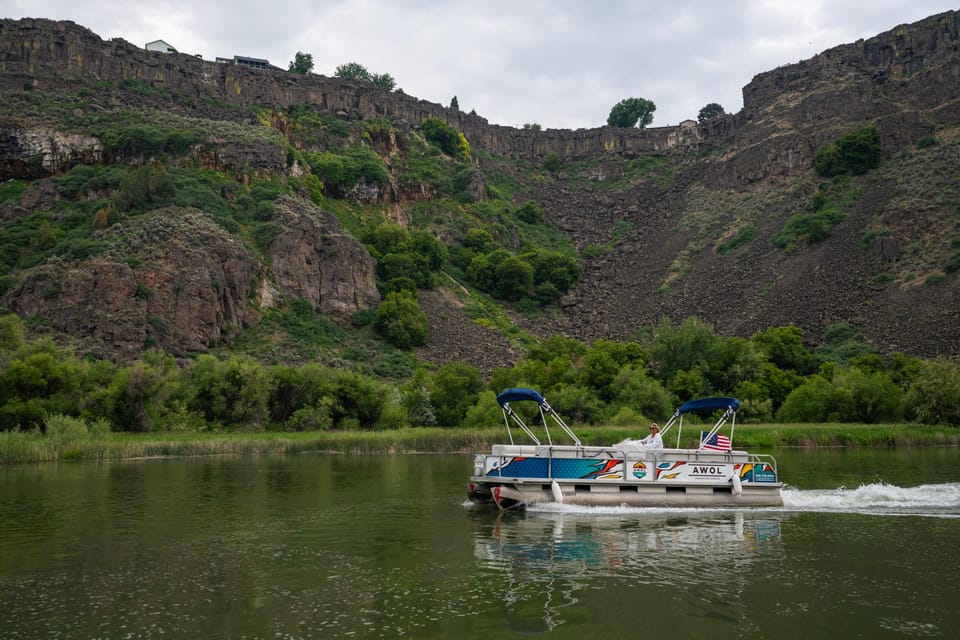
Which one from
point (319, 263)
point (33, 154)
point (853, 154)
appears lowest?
point (319, 263)

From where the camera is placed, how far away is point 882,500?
2825 cm

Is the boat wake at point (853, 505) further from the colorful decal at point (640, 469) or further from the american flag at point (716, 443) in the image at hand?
the american flag at point (716, 443)

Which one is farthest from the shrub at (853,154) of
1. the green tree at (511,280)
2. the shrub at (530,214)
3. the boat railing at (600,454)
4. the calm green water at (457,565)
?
the boat railing at (600,454)

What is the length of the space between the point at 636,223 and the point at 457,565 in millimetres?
145055

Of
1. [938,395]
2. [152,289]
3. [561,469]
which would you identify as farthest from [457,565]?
[152,289]

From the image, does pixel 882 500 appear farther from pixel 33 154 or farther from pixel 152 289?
pixel 33 154

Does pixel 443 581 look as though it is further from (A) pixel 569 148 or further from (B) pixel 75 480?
(A) pixel 569 148

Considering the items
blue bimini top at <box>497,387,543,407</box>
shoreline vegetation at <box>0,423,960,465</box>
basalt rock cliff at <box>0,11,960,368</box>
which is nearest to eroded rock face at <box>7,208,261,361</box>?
basalt rock cliff at <box>0,11,960,368</box>

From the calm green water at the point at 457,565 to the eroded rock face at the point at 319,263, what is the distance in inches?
2758

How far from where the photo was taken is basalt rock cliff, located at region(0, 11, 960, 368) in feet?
281

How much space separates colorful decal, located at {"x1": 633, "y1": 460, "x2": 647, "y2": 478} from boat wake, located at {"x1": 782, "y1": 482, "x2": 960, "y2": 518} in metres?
5.51

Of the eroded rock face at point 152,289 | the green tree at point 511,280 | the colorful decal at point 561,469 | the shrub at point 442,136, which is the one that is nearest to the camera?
the colorful decal at point 561,469

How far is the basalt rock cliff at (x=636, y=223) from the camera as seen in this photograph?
85.6 metres

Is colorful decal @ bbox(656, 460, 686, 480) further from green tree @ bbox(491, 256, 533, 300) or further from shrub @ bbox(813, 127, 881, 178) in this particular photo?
shrub @ bbox(813, 127, 881, 178)
